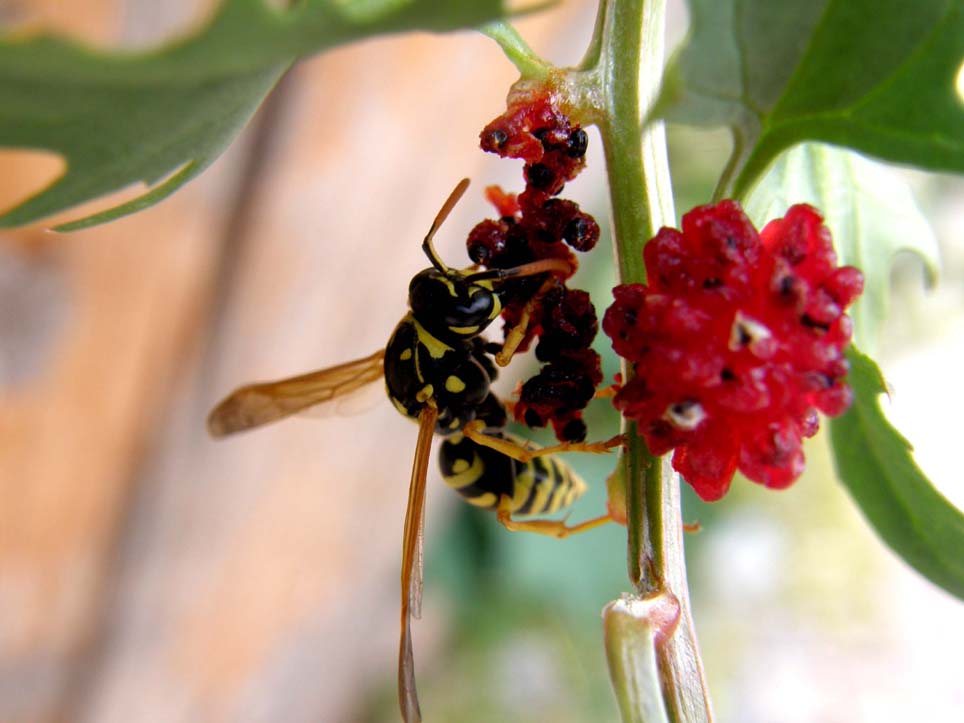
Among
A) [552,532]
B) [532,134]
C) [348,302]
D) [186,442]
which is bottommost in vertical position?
[552,532]

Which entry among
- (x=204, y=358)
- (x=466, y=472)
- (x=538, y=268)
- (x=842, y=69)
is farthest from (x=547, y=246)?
(x=204, y=358)

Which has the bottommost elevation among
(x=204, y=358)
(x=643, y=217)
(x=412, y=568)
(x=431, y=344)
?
(x=412, y=568)

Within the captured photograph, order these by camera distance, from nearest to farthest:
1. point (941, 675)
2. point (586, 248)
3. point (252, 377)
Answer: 1. point (586, 248)
2. point (252, 377)
3. point (941, 675)

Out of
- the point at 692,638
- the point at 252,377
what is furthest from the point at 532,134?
the point at 252,377

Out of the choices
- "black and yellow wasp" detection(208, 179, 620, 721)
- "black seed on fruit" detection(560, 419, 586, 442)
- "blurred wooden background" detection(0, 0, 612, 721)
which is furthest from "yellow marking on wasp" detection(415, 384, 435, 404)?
"blurred wooden background" detection(0, 0, 612, 721)

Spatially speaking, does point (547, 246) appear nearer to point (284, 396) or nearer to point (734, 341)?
point (734, 341)

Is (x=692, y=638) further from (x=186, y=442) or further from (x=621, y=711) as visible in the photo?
(x=186, y=442)
